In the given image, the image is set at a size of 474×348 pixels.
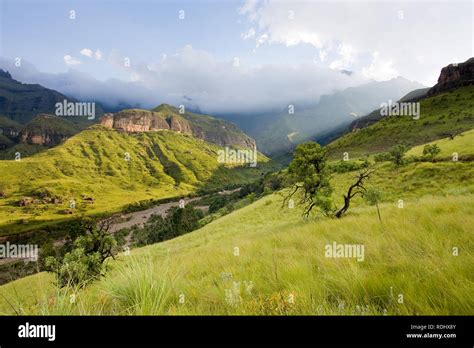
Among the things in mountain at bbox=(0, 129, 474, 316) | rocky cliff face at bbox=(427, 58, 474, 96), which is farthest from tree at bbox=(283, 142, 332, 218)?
rocky cliff face at bbox=(427, 58, 474, 96)

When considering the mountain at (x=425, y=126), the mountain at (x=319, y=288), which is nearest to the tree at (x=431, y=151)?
the mountain at (x=319, y=288)

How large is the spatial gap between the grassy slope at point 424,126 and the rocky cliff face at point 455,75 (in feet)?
66.6

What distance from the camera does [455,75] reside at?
135125 millimetres

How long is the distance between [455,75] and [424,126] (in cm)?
8568

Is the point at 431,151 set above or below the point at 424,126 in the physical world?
below

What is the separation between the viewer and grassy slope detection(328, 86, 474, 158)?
233 ft

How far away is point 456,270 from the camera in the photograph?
2613 millimetres
